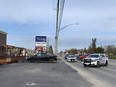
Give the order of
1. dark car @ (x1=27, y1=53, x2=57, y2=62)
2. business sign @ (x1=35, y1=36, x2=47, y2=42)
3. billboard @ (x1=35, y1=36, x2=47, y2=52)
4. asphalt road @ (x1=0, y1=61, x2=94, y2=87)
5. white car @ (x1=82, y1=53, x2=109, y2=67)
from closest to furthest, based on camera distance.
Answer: asphalt road @ (x1=0, y1=61, x2=94, y2=87)
white car @ (x1=82, y1=53, x2=109, y2=67)
dark car @ (x1=27, y1=53, x2=57, y2=62)
billboard @ (x1=35, y1=36, x2=47, y2=52)
business sign @ (x1=35, y1=36, x2=47, y2=42)

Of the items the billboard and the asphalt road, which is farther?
the billboard

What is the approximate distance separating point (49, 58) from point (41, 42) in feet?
47.4

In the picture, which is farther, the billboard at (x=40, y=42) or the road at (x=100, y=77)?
the billboard at (x=40, y=42)

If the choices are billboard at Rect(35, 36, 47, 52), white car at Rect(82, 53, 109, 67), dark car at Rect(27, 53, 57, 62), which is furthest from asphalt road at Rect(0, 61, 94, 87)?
billboard at Rect(35, 36, 47, 52)

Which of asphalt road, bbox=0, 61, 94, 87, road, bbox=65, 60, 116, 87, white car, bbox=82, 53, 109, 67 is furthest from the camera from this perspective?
white car, bbox=82, 53, 109, 67

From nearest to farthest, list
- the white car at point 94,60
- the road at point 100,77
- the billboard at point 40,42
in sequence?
the road at point 100,77
the white car at point 94,60
the billboard at point 40,42

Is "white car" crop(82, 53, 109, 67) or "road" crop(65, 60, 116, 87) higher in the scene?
"white car" crop(82, 53, 109, 67)

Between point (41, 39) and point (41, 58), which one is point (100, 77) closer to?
point (41, 58)

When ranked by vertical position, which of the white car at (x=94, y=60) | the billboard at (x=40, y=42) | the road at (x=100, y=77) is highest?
the billboard at (x=40, y=42)

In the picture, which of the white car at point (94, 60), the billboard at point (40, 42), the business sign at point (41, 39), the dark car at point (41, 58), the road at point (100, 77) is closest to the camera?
the road at point (100, 77)

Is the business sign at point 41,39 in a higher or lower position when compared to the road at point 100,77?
higher

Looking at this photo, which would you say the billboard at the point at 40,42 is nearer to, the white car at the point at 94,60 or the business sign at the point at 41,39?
the business sign at the point at 41,39

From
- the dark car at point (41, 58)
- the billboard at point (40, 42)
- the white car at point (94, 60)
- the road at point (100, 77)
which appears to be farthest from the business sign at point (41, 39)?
the road at point (100, 77)

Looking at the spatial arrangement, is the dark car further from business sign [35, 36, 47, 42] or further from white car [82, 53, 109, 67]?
white car [82, 53, 109, 67]
